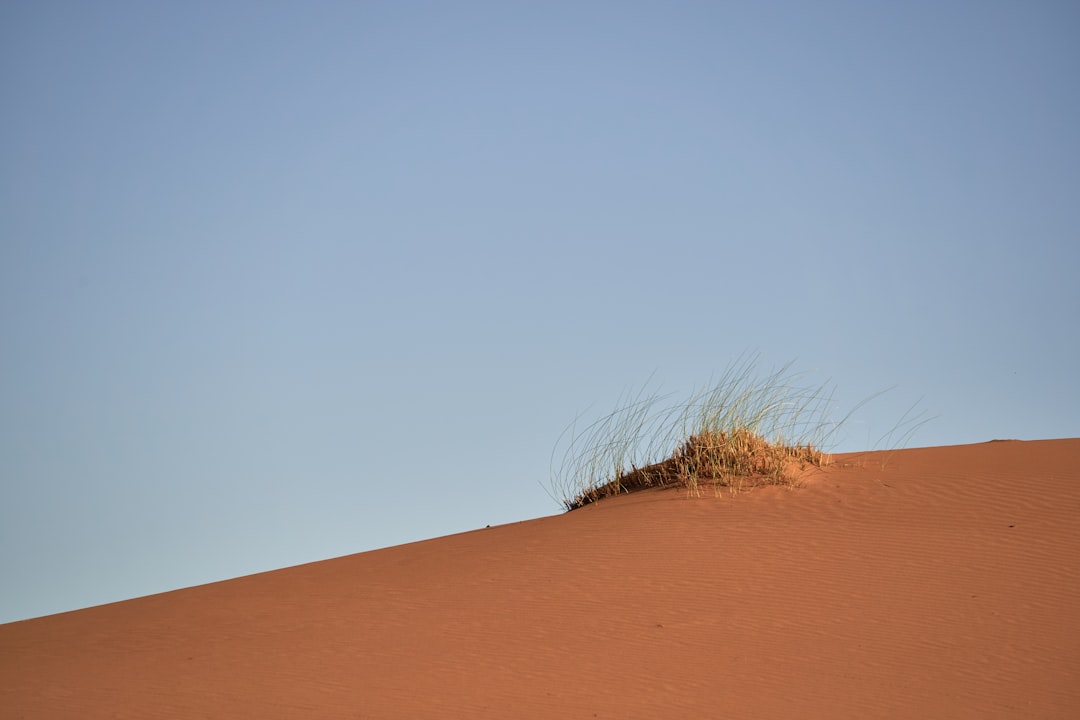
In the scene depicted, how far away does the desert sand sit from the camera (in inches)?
208

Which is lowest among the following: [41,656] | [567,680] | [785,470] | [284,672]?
[567,680]

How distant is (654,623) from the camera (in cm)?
639

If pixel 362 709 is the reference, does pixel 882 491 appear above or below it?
above

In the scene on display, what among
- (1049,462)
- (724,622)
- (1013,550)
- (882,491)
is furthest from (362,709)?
(1049,462)

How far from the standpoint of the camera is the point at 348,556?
9.99 metres

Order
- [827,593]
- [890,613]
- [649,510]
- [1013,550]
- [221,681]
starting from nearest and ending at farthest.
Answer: [221,681]
[890,613]
[827,593]
[1013,550]
[649,510]

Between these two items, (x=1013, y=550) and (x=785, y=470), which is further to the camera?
(x=785, y=470)

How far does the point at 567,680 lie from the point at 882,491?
4614mm

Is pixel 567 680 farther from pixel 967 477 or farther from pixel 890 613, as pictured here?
pixel 967 477

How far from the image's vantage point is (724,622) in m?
6.34

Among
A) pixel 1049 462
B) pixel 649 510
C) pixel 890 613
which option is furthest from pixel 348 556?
pixel 1049 462

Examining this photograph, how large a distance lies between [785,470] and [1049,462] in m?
2.68

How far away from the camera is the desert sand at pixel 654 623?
17.3 feet

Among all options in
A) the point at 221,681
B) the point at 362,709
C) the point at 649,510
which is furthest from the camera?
the point at 649,510
